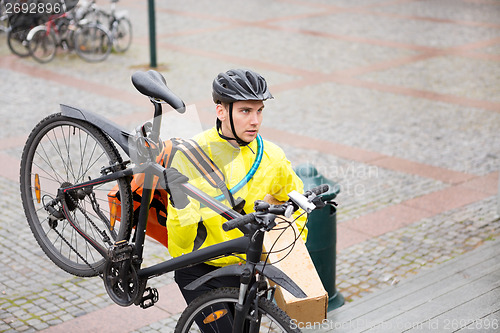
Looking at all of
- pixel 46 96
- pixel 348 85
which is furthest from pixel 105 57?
pixel 348 85

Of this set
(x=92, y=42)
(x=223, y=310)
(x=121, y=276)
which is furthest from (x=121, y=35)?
(x=223, y=310)

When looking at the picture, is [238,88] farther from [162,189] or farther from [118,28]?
[118,28]

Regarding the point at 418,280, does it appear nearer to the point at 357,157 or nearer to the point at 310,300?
the point at 310,300

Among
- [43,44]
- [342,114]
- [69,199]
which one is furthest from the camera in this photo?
[43,44]

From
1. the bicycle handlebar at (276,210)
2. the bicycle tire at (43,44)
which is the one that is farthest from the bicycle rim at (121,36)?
Answer: the bicycle handlebar at (276,210)

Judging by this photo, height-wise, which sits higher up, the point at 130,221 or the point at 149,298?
the point at 130,221

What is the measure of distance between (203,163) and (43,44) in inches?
423

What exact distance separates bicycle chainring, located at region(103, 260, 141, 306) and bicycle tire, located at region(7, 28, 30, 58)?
10.5m

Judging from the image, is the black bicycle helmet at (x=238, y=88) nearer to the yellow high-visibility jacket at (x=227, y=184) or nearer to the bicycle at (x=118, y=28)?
the yellow high-visibility jacket at (x=227, y=184)

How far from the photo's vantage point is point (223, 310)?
311 cm

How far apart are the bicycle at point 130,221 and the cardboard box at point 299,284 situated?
0.08 metres

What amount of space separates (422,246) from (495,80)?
6845 mm

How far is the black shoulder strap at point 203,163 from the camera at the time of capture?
3.20 m

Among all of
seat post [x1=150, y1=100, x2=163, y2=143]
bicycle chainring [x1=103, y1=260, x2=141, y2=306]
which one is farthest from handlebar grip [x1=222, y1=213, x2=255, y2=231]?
bicycle chainring [x1=103, y1=260, x2=141, y2=306]
